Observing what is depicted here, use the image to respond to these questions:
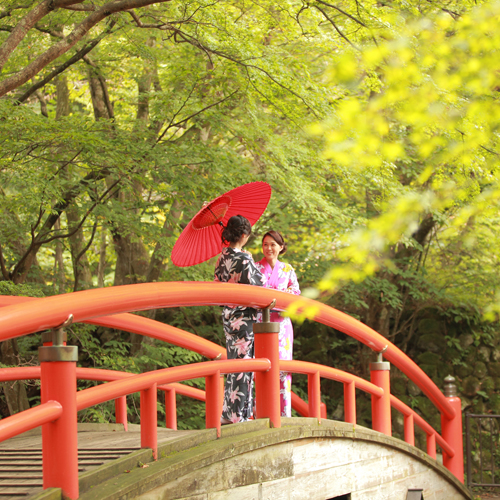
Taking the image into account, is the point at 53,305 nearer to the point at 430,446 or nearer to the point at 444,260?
the point at 430,446

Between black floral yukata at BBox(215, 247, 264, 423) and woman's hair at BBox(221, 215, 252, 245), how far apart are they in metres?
0.07

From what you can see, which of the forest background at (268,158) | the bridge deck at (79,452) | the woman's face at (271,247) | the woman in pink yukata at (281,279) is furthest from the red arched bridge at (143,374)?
the forest background at (268,158)

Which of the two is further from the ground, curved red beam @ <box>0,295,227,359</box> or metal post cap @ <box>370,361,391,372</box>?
curved red beam @ <box>0,295,227,359</box>

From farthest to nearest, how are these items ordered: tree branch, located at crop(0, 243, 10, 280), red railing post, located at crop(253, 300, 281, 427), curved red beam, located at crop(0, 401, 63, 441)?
1. tree branch, located at crop(0, 243, 10, 280)
2. red railing post, located at crop(253, 300, 281, 427)
3. curved red beam, located at crop(0, 401, 63, 441)

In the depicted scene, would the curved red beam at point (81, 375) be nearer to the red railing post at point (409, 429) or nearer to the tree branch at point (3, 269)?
the red railing post at point (409, 429)

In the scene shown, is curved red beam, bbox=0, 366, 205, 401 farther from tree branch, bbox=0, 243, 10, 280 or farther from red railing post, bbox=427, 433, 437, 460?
tree branch, bbox=0, 243, 10, 280

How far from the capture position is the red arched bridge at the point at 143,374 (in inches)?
84.1

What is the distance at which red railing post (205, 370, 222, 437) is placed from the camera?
115 inches

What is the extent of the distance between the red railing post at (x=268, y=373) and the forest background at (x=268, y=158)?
0.87 m

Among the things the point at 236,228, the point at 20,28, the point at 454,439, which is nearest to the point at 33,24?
the point at 20,28

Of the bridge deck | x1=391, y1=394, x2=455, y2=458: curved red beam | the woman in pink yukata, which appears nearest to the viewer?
the bridge deck

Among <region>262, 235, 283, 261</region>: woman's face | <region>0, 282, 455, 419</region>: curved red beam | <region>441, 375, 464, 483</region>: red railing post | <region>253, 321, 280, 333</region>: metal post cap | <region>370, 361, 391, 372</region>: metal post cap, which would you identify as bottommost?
<region>441, 375, 464, 483</region>: red railing post

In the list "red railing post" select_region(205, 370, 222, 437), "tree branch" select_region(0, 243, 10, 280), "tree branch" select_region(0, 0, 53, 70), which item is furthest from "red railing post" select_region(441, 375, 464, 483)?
"tree branch" select_region(0, 0, 53, 70)

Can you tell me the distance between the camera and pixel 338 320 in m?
3.99
